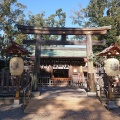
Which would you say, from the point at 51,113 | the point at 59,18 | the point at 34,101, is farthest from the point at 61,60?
the point at 59,18

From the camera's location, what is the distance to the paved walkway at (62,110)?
270 inches

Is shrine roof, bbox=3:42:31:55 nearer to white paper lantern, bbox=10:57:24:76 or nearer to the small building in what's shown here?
white paper lantern, bbox=10:57:24:76

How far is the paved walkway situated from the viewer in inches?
270

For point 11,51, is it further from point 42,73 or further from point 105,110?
point 42,73

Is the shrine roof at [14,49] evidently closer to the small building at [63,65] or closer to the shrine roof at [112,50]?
the shrine roof at [112,50]

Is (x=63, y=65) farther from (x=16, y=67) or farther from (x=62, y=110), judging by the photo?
(x=62, y=110)

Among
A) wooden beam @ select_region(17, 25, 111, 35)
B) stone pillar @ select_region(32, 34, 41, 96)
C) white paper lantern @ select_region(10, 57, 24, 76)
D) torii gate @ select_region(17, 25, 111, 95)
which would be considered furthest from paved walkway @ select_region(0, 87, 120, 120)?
wooden beam @ select_region(17, 25, 111, 35)

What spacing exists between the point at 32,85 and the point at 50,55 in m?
7.41

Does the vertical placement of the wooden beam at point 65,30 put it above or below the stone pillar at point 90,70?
above

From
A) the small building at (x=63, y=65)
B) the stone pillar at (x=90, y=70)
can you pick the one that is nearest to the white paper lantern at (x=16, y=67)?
the stone pillar at (x=90, y=70)

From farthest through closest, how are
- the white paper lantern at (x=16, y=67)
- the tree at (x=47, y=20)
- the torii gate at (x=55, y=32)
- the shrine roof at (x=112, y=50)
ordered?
the tree at (x=47, y=20) < the torii gate at (x=55, y=32) < the white paper lantern at (x=16, y=67) < the shrine roof at (x=112, y=50)

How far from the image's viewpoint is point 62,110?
7.73 metres

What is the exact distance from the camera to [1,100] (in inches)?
358

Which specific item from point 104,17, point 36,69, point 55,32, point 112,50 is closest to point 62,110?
point 36,69
